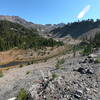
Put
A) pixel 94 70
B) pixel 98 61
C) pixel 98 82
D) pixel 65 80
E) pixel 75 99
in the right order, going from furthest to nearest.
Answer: pixel 98 61, pixel 94 70, pixel 65 80, pixel 98 82, pixel 75 99

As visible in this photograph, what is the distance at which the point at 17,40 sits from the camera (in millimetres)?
105812

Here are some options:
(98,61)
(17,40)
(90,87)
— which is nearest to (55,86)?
(90,87)

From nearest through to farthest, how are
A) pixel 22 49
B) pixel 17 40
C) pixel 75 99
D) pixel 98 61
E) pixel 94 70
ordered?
pixel 75 99 < pixel 94 70 < pixel 98 61 < pixel 22 49 < pixel 17 40

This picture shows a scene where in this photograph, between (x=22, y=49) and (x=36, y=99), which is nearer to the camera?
(x=36, y=99)

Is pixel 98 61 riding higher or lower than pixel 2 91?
higher

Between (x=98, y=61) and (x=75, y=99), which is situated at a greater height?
(x=98, y=61)

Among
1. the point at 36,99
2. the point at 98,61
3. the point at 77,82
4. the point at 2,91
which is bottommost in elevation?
the point at 2,91

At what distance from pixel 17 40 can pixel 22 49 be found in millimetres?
19476

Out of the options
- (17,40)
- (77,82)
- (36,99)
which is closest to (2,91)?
(36,99)

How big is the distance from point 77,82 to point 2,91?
323 inches

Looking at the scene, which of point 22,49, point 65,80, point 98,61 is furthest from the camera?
point 22,49

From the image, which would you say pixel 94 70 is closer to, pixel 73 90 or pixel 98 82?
pixel 98 82

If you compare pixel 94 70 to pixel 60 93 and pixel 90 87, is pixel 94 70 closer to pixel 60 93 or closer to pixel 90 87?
pixel 90 87

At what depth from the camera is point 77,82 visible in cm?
1024
